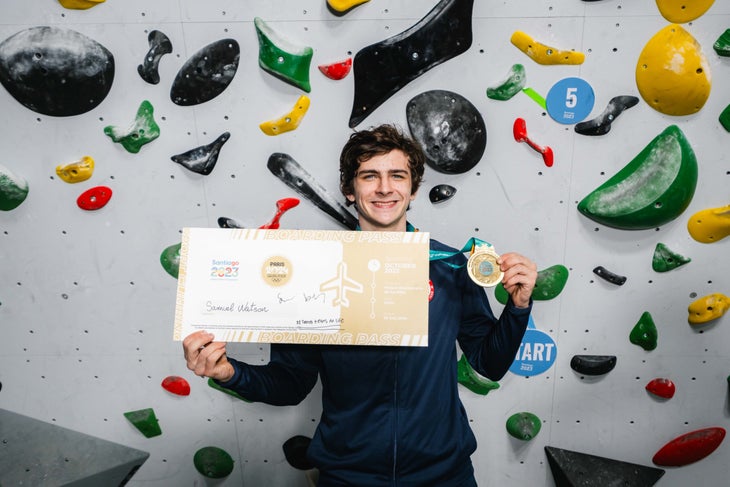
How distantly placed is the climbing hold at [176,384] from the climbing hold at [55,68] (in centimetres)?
100

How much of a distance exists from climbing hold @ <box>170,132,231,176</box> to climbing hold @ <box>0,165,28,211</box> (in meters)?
0.53

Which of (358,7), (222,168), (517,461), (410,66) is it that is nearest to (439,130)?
(410,66)

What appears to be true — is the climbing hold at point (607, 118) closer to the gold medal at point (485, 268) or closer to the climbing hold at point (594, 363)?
the gold medal at point (485, 268)

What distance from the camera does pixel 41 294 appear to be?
1.55 meters

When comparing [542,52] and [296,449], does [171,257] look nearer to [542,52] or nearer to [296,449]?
[296,449]

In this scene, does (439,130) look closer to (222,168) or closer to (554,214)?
(554,214)

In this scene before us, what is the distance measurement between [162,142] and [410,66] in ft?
2.78

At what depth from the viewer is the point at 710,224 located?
55.8 inches

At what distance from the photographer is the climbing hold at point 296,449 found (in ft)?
5.47

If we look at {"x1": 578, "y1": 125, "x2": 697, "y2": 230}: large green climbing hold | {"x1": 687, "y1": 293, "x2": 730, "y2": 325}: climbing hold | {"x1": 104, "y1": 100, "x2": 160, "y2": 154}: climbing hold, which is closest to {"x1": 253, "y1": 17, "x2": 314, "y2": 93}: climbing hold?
{"x1": 104, "y1": 100, "x2": 160, "y2": 154}: climbing hold

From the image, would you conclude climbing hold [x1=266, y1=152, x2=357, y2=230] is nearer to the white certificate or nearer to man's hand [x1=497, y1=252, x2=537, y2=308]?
the white certificate

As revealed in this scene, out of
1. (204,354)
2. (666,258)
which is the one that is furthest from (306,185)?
(666,258)

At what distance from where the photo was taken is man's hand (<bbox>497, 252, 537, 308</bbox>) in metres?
0.98

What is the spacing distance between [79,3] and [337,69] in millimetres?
817
